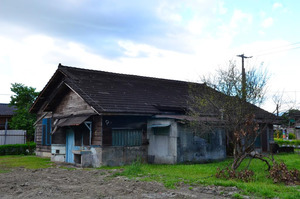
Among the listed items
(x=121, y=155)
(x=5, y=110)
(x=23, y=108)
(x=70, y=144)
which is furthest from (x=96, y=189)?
(x=5, y=110)

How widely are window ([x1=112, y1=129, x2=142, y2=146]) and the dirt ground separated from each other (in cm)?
408

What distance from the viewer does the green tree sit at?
103 ft

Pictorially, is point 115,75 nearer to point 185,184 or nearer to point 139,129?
point 139,129

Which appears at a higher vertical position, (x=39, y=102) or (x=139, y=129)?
(x=39, y=102)

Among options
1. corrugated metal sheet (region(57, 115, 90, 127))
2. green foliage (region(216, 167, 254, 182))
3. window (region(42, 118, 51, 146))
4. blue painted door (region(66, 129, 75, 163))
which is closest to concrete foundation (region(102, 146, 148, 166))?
corrugated metal sheet (region(57, 115, 90, 127))

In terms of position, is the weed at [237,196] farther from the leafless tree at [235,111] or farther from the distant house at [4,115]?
the distant house at [4,115]

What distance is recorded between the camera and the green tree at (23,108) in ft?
103

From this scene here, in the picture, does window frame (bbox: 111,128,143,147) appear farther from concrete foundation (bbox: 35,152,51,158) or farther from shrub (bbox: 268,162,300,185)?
concrete foundation (bbox: 35,152,51,158)

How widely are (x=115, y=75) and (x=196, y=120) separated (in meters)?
7.99

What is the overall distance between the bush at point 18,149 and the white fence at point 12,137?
2.37 meters

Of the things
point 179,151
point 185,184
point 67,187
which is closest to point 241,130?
point 185,184

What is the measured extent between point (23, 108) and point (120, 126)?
1907 cm

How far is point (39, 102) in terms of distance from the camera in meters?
A: 23.9

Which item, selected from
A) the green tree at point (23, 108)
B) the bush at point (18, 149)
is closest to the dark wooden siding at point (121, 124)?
the bush at point (18, 149)
